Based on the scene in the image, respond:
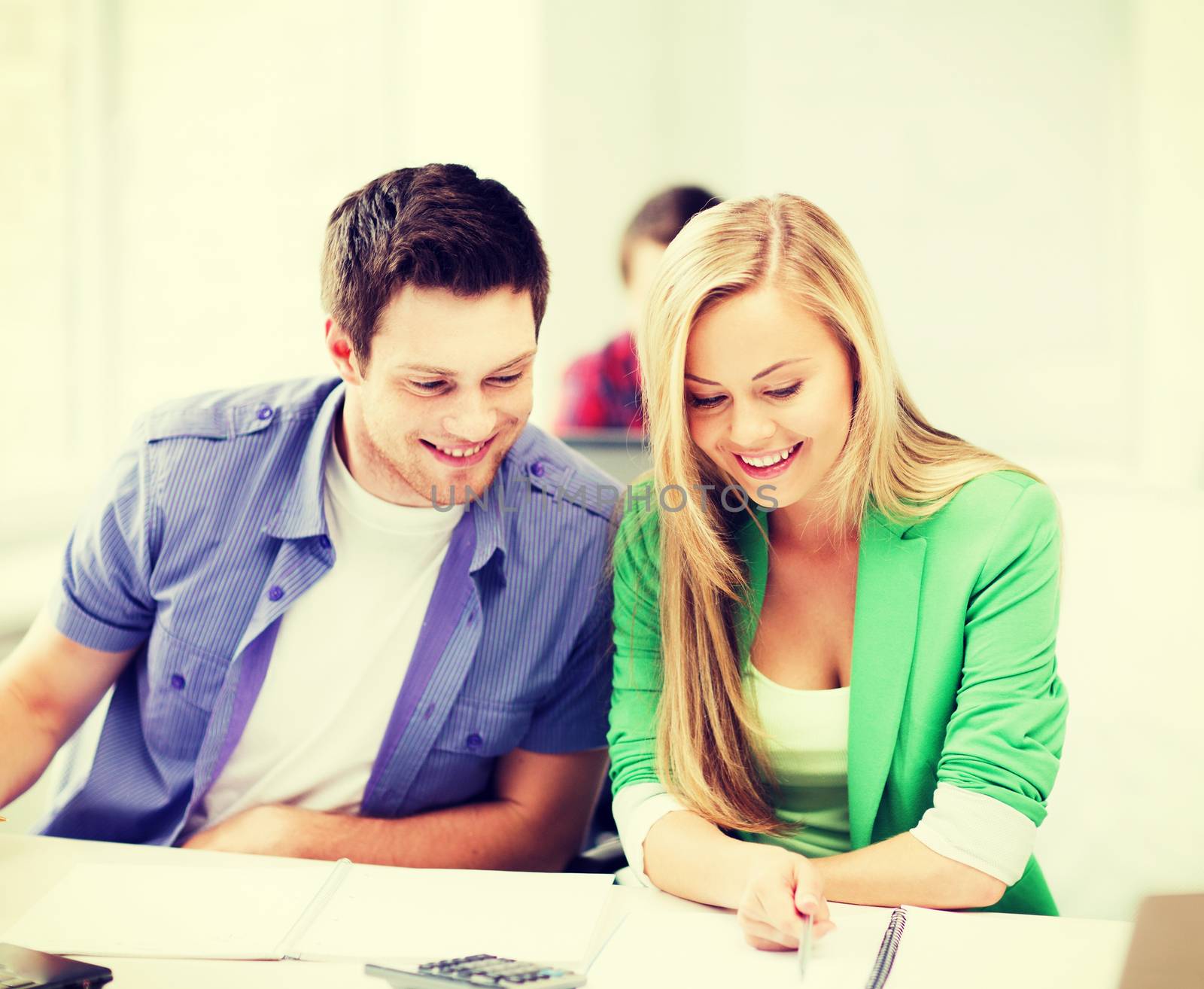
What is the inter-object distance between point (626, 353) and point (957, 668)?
201cm

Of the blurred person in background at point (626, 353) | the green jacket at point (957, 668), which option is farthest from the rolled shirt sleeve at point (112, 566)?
the blurred person in background at point (626, 353)

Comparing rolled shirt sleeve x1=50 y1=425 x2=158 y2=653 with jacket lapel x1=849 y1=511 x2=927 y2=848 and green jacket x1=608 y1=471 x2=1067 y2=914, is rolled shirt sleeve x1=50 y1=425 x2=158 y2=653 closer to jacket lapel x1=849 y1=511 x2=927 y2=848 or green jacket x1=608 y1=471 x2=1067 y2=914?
green jacket x1=608 y1=471 x2=1067 y2=914

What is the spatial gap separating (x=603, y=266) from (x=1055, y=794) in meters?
2.35

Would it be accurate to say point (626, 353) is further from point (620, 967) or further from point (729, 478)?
point (620, 967)

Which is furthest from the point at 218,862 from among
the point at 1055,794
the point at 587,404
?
the point at 587,404

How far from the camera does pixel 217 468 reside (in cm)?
139

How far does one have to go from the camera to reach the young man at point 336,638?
1.34 metres

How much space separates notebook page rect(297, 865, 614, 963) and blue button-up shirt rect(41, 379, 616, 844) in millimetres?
304

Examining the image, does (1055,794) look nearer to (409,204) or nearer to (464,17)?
(409,204)

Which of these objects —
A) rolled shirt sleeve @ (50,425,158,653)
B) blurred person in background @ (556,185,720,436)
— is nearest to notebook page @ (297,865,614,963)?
rolled shirt sleeve @ (50,425,158,653)

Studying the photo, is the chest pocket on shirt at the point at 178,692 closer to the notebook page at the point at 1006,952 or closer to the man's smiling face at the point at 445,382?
the man's smiling face at the point at 445,382

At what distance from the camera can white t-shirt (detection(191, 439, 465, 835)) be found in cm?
137

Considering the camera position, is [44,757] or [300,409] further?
[300,409]

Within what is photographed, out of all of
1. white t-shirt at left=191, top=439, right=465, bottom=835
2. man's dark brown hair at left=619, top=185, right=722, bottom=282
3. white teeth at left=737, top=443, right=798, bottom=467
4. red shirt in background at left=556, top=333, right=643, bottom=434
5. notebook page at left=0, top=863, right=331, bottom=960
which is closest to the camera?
notebook page at left=0, top=863, right=331, bottom=960
